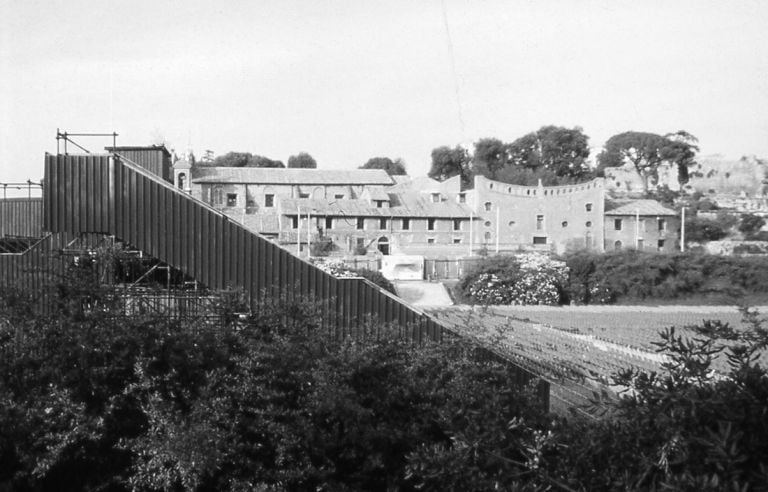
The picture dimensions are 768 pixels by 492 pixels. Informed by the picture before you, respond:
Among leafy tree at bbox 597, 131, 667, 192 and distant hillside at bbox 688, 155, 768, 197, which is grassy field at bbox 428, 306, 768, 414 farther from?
distant hillside at bbox 688, 155, 768, 197

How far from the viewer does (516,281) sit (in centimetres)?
3738

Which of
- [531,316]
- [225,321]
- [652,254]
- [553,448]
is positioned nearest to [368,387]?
[225,321]

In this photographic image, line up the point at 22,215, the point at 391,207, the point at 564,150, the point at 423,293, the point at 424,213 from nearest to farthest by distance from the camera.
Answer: the point at 22,215 < the point at 423,293 < the point at 424,213 < the point at 391,207 < the point at 564,150

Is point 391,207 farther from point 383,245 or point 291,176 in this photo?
point 291,176

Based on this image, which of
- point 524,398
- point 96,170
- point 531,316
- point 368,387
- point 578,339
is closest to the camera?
point 524,398

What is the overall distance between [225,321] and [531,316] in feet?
67.9

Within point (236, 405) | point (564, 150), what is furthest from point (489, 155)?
point (236, 405)

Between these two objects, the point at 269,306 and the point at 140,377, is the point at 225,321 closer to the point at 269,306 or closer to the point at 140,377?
the point at 269,306

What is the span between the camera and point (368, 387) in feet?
28.2

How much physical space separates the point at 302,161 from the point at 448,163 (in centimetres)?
2216

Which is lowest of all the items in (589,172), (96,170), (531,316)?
(531,316)

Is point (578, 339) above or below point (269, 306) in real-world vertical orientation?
below

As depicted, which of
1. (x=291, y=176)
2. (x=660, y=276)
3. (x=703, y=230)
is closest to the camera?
(x=660, y=276)

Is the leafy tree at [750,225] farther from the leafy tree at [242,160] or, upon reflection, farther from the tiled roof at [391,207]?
the leafy tree at [242,160]
